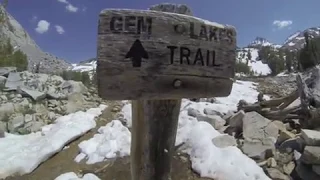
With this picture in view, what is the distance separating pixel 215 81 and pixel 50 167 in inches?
195

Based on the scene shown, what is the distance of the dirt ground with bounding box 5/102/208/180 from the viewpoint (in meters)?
4.70

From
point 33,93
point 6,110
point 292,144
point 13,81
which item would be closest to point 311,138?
point 292,144

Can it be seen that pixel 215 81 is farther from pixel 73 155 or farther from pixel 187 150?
pixel 73 155

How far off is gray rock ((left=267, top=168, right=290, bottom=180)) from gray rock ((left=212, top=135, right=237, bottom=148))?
3.06 feet

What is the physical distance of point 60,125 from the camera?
7.56 meters

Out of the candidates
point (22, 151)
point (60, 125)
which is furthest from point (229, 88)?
point (60, 125)

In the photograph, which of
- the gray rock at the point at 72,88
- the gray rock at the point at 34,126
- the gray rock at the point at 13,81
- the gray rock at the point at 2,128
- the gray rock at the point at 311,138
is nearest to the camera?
the gray rock at the point at 311,138

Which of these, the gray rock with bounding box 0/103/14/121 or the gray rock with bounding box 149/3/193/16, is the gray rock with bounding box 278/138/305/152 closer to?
the gray rock with bounding box 149/3/193/16

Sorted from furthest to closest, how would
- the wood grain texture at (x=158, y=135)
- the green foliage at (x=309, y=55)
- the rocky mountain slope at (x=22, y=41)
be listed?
1. the green foliage at (x=309, y=55)
2. the rocky mountain slope at (x=22, y=41)
3. the wood grain texture at (x=158, y=135)

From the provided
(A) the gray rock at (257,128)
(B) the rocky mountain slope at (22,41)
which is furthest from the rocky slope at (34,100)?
(A) the gray rock at (257,128)

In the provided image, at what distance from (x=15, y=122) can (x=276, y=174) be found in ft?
21.5

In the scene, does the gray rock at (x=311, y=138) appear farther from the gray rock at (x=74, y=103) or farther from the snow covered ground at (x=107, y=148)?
the gray rock at (x=74, y=103)

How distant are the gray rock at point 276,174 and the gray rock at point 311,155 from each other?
367 millimetres

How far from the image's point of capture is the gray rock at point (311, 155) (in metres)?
3.87
